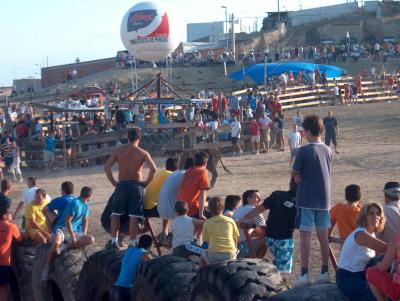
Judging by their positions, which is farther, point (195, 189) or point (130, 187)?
point (130, 187)

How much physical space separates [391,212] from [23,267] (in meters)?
4.72

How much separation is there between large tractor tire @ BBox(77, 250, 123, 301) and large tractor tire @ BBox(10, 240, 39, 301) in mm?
1618

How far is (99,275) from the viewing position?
794cm

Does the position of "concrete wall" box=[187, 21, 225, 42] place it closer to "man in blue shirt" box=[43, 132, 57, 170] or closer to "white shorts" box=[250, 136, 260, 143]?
"white shorts" box=[250, 136, 260, 143]

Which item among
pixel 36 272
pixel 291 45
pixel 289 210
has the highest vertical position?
pixel 291 45

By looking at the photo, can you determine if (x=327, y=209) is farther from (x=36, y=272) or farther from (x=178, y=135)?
(x=178, y=135)

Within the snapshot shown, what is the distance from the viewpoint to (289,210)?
28.3 feet

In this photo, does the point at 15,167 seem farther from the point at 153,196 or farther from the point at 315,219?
the point at 315,219

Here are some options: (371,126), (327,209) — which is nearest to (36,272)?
(327,209)

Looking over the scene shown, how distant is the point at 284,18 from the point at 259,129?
61703mm

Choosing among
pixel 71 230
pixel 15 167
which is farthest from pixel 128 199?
pixel 15 167

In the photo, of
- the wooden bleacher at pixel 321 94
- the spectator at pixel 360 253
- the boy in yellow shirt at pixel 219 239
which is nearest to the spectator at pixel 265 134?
the wooden bleacher at pixel 321 94

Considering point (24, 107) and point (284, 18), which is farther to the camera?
point (284, 18)

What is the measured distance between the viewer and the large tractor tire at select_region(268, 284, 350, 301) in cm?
494
